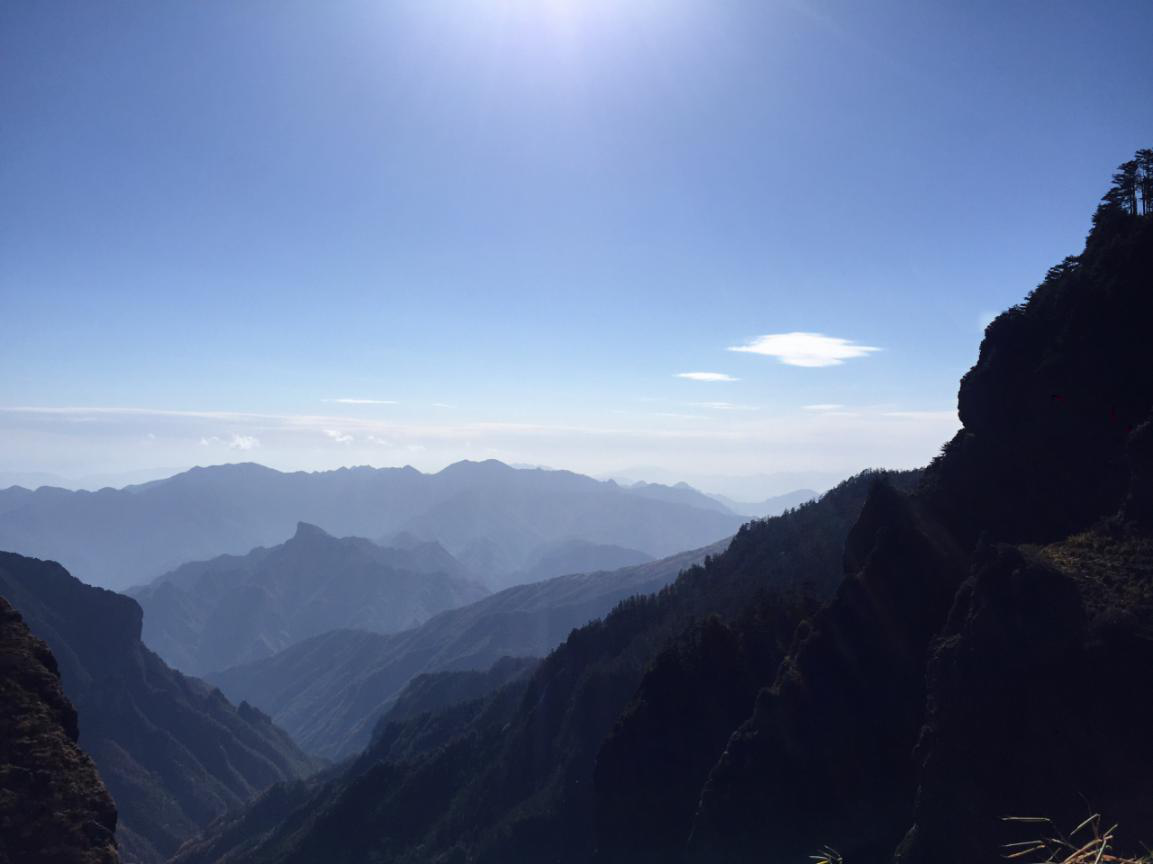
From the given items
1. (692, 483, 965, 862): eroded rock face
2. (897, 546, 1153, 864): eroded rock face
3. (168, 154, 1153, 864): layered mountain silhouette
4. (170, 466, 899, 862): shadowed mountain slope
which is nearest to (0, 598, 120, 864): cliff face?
(168, 154, 1153, 864): layered mountain silhouette

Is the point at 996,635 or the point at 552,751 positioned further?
the point at 552,751

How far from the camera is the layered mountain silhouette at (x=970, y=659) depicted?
102ft

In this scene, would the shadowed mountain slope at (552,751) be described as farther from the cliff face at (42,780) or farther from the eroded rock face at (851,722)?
the cliff face at (42,780)

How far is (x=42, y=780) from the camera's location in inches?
1248

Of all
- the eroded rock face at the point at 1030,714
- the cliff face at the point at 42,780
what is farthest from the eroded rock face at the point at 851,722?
the cliff face at the point at 42,780

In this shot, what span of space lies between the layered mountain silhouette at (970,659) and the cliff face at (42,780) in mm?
31431

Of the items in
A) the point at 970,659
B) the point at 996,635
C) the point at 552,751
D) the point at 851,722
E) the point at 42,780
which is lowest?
the point at 552,751

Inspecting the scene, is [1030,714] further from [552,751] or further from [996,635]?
[552,751]

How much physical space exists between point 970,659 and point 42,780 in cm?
4280

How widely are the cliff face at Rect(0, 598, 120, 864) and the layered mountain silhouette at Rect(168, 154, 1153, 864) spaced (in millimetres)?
31431

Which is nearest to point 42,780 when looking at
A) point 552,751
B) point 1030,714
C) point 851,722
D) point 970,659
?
point 970,659

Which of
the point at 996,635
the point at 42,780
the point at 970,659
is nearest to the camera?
the point at 42,780

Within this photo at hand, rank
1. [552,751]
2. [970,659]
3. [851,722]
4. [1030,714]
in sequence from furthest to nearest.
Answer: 1. [552,751]
2. [851,722]
3. [970,659]
4. [1030,714]

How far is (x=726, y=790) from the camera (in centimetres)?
5162
